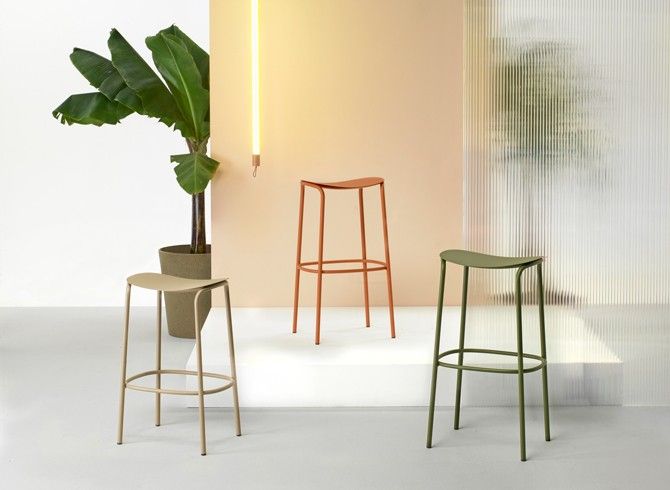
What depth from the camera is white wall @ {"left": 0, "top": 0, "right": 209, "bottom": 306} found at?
7754mm

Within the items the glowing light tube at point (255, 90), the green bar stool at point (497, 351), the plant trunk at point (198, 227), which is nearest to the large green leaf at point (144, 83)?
the plant trunk at point (198, 227)

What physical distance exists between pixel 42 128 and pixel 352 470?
467 centimetres

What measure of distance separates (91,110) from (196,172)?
2.76ft

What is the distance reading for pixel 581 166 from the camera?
4785 millimetres

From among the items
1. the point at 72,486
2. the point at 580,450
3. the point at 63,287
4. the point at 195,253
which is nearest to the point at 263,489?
the point at 72,486

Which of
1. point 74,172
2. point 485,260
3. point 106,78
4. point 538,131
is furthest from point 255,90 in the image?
point 74,172

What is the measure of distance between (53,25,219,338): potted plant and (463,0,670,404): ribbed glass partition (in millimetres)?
1595

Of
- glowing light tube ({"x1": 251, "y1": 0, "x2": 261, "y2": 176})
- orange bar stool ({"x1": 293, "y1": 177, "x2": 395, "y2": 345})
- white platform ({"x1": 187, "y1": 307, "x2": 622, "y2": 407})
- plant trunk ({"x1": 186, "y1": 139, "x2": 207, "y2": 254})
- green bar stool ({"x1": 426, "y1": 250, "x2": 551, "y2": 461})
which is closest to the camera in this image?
green bar stool ({"x1": 426, "y1": 250, "x2": 551, "y2": 461})

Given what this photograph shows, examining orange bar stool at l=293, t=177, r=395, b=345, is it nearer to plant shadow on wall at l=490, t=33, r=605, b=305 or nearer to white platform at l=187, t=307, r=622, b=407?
white platform at l=187, t=307, r=622, b=407

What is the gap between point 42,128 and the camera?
7.84 meters

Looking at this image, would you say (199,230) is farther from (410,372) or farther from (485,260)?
(485,260)

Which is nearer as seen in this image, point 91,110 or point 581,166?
point 581,166

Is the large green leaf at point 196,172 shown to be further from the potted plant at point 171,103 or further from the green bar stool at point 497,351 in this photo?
the green bar stool at point 497,351

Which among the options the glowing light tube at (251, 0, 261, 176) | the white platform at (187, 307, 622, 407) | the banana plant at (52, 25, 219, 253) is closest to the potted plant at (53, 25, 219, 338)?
the banana plant at (52, 25, 219, 253)
